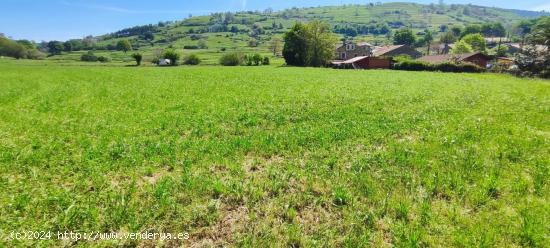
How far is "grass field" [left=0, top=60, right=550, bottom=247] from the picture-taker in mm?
5535

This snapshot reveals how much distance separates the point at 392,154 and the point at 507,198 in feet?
9.82

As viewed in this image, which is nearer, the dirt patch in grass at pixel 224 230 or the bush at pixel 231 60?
the dirt patch in grass at pixel 224 230

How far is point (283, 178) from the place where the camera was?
25.1 ft

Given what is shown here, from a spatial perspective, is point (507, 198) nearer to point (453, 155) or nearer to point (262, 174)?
point (453, 155)

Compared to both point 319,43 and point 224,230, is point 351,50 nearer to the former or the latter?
point 319,43

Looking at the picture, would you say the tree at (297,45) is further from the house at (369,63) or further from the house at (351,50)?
the house at (351,50)

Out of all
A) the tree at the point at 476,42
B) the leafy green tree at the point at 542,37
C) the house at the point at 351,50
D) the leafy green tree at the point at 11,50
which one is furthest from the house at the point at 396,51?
the leafy green tree at the point at 11,50

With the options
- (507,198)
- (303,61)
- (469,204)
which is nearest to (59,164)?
(469,204)

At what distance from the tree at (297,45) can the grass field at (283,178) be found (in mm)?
70763

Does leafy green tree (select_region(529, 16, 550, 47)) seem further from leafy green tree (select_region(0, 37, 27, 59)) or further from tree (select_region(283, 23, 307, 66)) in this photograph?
leafy green tree (select_region(0, 37, 27, 59))

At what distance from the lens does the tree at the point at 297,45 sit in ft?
271

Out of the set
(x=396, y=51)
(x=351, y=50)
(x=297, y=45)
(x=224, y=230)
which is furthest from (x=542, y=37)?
(x=351, y=50)

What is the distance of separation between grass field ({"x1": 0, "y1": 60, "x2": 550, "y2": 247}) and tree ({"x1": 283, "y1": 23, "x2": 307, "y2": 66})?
7076 cm

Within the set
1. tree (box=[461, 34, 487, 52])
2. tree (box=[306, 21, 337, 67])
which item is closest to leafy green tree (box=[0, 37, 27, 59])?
tree (box=[306, 21, 337, 67])
